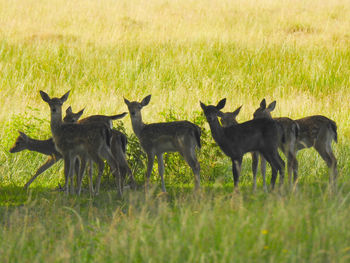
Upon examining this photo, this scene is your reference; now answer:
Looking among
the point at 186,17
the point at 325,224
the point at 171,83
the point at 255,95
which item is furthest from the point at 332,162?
the point at 186,17

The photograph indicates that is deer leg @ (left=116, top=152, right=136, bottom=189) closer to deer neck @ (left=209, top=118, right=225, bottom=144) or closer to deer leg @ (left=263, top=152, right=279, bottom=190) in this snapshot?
deer neck @ (left=209, top=118, right=225, bottom=144)

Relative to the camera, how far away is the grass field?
5.96 m

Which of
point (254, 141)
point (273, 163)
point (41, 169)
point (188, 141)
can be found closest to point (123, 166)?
point (188, 141)

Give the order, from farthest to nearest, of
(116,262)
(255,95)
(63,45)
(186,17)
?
(186,17) < (63,45) < (255,95) < (116,262)

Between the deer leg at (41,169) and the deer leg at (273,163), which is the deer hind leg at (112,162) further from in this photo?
the deer leg at (273,163)

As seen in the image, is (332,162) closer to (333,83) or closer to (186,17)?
(333,83)

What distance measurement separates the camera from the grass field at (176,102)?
5.96 m

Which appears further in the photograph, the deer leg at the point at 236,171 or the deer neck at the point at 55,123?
the deer neck at the point at 55,123

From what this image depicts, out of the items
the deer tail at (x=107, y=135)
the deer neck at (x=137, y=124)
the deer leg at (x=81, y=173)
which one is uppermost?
the deer neck at (x=137, y=124)

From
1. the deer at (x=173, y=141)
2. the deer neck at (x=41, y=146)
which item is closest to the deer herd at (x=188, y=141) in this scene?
the deer at (x=173, y=141)

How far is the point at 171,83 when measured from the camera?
1850 centimetres

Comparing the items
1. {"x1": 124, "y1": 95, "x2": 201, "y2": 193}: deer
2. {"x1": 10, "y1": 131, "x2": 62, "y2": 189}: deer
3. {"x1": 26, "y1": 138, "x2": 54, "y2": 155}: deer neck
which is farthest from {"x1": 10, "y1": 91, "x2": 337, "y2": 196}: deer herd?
{"x1": 26, "y1": 138, "x2": 54, "y2": 155}: deer neck

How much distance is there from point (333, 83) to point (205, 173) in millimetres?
8775

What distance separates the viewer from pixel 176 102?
1495 centimetres
